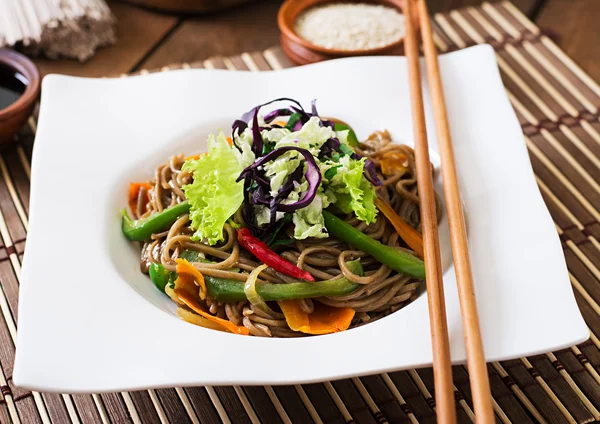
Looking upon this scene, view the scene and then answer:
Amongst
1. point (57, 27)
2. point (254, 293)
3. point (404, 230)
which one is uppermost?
point (404, 230)

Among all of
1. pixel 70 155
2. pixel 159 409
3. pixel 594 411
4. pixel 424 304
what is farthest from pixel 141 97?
pixel 594 411

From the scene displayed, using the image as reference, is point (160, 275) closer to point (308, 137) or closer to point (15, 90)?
point (308, 137)

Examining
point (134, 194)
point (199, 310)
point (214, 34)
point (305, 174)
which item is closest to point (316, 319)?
point (199, 310)

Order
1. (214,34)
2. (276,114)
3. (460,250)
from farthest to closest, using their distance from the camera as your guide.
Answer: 1. (214,34)
2. (276,114)
3. (460,250)

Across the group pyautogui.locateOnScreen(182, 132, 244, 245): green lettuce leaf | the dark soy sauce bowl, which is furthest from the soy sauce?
pyautogui.locateOnScreen(182, 132, 244, 245): green lettuce leaf

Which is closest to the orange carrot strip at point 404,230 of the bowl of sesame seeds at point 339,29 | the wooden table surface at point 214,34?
the bowl of sesame seeds at point 339,29

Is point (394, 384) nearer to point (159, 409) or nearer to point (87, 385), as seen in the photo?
point (159, 409)

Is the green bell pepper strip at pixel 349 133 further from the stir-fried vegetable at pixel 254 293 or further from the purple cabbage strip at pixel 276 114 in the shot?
the stir-fried vegetable at pixel 254 293
